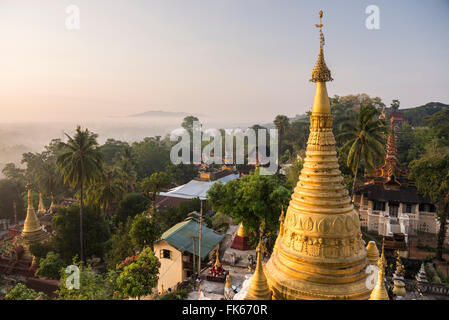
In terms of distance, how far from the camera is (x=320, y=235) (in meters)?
11.6

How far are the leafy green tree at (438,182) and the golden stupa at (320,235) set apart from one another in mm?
19337

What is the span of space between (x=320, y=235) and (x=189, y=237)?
16206mm

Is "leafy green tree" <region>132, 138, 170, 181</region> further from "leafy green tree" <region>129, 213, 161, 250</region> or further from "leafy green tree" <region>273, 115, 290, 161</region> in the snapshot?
"leafy green tree" <region>129, 213, 161, 250</region>

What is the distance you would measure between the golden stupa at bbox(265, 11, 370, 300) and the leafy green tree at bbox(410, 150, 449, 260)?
19.3 metres

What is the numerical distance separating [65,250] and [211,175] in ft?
106

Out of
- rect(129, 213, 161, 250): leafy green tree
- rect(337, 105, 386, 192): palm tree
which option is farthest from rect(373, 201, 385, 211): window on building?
rect(129, 213, 161, 250): leafy green tree

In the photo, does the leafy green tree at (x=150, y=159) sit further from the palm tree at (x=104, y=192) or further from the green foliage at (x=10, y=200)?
the palm tree at (x=104, y=192)

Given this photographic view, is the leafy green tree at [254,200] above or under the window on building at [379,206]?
above

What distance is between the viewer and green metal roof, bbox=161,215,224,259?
Result: 24.1 m

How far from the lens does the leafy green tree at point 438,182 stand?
2553cm

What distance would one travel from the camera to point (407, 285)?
2044 centimetres

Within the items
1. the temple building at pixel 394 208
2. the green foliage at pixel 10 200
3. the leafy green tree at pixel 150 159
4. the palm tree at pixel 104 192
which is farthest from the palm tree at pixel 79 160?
the leafy green tree at pixel 150 159
